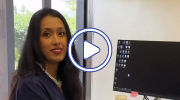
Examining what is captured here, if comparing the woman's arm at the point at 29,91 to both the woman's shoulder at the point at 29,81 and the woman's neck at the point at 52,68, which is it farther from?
the woman's neck at the point at 52,68

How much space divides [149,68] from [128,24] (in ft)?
1.76

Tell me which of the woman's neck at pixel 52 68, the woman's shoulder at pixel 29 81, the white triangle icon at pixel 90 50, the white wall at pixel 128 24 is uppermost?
the white wall at pixel 128 24

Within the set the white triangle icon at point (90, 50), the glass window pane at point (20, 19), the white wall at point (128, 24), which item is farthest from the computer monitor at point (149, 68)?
the glass window pane at point (20, 19)

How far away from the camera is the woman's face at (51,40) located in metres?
1.06

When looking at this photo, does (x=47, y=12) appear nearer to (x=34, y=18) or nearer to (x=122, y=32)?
(x=34, y=18)

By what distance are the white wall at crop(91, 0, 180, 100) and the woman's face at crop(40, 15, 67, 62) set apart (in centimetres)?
72

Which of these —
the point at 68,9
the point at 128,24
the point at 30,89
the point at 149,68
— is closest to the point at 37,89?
the point at 30,89

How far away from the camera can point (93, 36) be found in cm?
189

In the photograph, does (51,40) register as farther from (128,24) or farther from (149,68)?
(128,24)

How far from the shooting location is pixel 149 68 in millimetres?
1238

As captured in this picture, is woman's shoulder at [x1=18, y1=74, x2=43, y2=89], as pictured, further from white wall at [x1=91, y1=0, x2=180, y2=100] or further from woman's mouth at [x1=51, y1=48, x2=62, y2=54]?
white wall at [x1=91, y1=0, x2=180, y2=100]

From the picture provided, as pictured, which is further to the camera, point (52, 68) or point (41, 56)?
point (52, 68)

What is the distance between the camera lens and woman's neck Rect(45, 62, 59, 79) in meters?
1.15

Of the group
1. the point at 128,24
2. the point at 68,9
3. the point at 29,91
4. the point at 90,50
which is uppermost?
the point at 68,9
